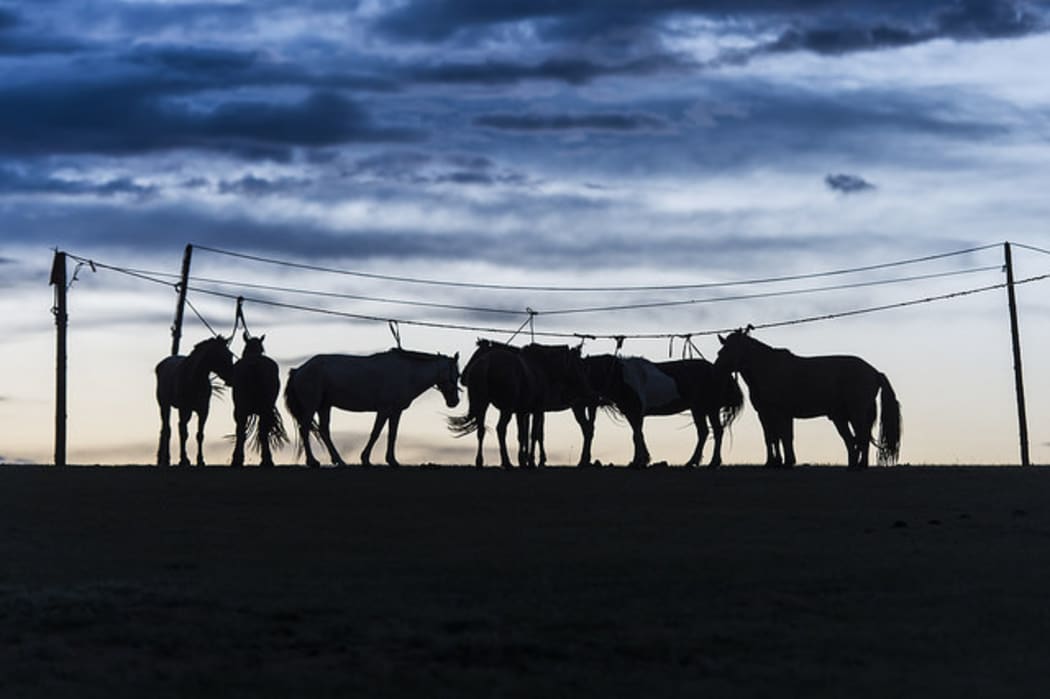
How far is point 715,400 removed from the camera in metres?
38.2

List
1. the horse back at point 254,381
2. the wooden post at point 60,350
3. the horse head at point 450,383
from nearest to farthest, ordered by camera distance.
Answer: the horse back at point 254,381
the horse head at point 450,383
the wooden post at point 60,350

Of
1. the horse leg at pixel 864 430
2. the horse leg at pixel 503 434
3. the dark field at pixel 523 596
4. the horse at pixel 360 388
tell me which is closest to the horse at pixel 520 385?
the horse leg at pixel 503 434

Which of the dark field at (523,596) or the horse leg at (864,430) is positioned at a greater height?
the horse leg at (864,430)

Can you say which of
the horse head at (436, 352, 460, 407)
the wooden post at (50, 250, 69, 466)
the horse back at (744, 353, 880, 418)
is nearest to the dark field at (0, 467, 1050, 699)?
the horse back at (744, 353, 880, 418)

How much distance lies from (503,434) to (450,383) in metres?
4.11

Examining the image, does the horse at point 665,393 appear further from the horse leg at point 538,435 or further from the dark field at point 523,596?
the dark field at point 523,596

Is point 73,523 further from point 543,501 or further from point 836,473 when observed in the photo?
point 836,473

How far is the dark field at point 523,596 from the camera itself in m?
11.7

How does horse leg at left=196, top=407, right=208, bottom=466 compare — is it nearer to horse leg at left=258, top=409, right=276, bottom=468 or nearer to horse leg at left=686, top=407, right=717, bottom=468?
horse leg at left=258, top=409, right=276, bottom=468

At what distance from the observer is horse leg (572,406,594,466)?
3600cm

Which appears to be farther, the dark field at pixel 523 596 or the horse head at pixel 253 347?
the horse head at pixel 253 347

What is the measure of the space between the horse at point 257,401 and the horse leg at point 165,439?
3.24 m

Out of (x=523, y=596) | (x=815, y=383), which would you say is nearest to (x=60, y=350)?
(x=815, y=383)

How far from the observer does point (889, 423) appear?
35.6 m
